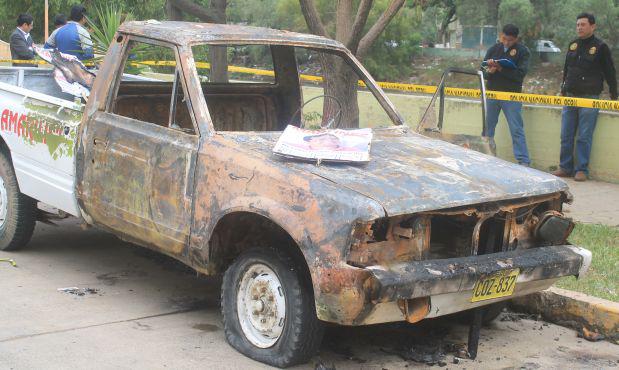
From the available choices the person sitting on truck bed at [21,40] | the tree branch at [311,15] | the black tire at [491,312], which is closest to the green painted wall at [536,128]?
the tree branch at [311,15]

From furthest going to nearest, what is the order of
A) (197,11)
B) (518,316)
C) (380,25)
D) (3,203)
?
(197,11)
(380,25)
(3,203)
(518,316)

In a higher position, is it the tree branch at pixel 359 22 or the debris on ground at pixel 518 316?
the tree branch at pixel 359 22

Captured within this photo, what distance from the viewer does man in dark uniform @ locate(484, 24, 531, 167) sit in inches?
434

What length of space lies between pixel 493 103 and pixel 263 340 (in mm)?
7016

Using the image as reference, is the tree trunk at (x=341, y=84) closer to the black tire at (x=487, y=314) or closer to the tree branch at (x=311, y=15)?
the tree branch at (x=311, y=15)

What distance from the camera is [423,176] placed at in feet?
16.0

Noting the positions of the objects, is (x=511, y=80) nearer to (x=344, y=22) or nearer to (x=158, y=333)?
(x=344, y=22)

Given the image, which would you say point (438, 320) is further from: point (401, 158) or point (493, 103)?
point (493, 103)

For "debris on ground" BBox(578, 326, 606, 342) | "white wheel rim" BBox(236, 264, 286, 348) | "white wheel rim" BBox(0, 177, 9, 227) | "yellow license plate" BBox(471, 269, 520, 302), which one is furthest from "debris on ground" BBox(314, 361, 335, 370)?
"white wheel rim" BBox(0, 177, 9, 227)

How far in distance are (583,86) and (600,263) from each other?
4675 millimetres

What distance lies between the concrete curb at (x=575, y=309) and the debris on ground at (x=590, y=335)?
4cm

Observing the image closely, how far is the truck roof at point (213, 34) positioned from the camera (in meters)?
5.72

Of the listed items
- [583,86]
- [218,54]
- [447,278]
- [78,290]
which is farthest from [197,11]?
[447,278]

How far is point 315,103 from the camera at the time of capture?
42.3 feet
